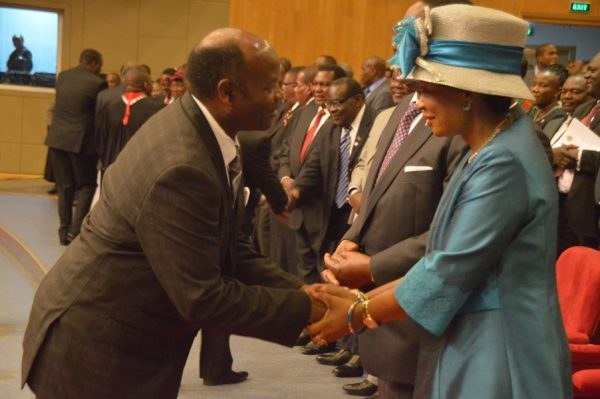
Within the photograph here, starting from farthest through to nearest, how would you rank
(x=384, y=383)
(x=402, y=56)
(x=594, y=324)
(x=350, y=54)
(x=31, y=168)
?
(x=31, y=168), (x=350, y=54), (x=594, y=324), (x=384, y=383), (x=402, y=56)

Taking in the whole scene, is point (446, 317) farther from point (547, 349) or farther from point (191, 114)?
point (191, 114)

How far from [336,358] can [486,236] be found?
3.67 meters

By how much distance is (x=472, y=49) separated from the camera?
225 cm

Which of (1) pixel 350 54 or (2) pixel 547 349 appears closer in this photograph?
(2) pixel 547 349

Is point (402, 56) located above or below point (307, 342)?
above

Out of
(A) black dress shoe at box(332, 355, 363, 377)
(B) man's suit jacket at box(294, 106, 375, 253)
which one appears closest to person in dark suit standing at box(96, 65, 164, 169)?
(B) man's suit jacket at box(294, 106, 375, 253)

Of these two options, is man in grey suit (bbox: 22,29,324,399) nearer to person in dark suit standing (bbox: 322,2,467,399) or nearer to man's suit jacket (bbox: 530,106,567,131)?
person in dark suit standing (bbox: 322,2,467,399)

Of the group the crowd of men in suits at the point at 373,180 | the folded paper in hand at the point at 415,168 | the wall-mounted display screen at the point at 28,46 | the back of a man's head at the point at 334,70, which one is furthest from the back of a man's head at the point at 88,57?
the folded paper in hand at the point at 415,168

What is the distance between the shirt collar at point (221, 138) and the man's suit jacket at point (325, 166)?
3.25 meters

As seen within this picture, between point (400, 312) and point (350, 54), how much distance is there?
9.08 meters

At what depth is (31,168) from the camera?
1477cm

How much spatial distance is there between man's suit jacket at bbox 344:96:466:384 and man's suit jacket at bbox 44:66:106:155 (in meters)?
6.62

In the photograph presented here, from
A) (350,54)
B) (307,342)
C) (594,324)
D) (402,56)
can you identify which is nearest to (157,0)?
(350,54)

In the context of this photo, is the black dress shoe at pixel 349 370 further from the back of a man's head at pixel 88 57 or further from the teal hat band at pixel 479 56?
the back of a man's head at pixel 88 57
